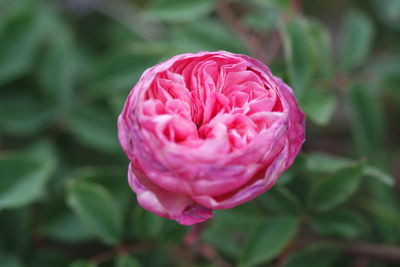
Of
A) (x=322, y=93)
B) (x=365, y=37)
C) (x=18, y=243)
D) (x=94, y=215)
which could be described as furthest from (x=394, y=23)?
(x=18, y=243)

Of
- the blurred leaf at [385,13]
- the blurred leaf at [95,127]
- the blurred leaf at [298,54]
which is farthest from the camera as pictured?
the blurred leaf at [385,13]

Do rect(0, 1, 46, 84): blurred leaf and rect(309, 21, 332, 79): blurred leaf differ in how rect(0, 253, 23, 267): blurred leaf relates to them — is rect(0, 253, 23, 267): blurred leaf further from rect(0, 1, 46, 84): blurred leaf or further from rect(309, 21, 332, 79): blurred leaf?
rect(309, 21, 332, 79): blurred leaf

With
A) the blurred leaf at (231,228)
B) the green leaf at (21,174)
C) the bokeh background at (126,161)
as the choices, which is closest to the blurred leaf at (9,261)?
the bokeh background at (126,161)

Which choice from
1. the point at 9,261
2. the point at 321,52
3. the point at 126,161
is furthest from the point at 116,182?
the point at 321,52

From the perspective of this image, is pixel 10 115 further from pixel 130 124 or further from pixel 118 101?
pixel 130 124

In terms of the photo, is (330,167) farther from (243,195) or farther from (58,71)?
(58,71)

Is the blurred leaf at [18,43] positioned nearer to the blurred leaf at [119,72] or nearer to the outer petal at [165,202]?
the blurred leaf at [119,72]
